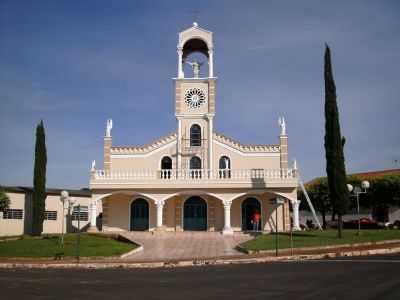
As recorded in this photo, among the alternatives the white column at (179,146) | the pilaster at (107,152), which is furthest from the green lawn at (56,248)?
the white column at (179,146)

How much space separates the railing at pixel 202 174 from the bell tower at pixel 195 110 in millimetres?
1536

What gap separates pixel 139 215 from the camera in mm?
34375

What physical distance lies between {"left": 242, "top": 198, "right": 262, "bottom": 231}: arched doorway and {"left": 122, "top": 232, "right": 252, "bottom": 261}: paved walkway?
300 cm

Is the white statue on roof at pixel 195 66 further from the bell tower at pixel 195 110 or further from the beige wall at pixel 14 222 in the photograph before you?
the beige wall at pixel 14 222

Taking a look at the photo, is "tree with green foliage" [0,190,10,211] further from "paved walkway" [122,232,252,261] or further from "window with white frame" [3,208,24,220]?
"paved walkway" [122,232,252,261]

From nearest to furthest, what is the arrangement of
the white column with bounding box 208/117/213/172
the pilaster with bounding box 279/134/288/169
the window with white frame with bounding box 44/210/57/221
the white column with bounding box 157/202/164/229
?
the white column with bounding box 157/202/164/229, the pilaster with bounding box 279/134/288/169, the white column with bounding box 208/117/213/172, the window with white frame with bounding box 44/210/57/221

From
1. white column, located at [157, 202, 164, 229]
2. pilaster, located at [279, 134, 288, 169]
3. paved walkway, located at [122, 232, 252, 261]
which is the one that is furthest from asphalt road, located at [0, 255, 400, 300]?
pilaster, located at [279, 134, 288, 169]

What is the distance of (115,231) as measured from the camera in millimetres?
33500

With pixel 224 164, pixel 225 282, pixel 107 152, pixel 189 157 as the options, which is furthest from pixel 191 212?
pixel 225 282

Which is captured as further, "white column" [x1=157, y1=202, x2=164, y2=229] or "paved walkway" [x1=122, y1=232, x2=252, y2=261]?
"white column" [x1=157, y1=202, x2=164, y2=229]

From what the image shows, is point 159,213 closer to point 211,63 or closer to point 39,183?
point 39,183

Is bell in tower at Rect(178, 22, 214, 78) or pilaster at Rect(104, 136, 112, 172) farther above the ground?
bell in tower at Rect(178, 22, 214, 78)

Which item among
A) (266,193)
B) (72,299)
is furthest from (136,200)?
(72,299)

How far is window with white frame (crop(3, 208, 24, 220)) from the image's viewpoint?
37.1m
